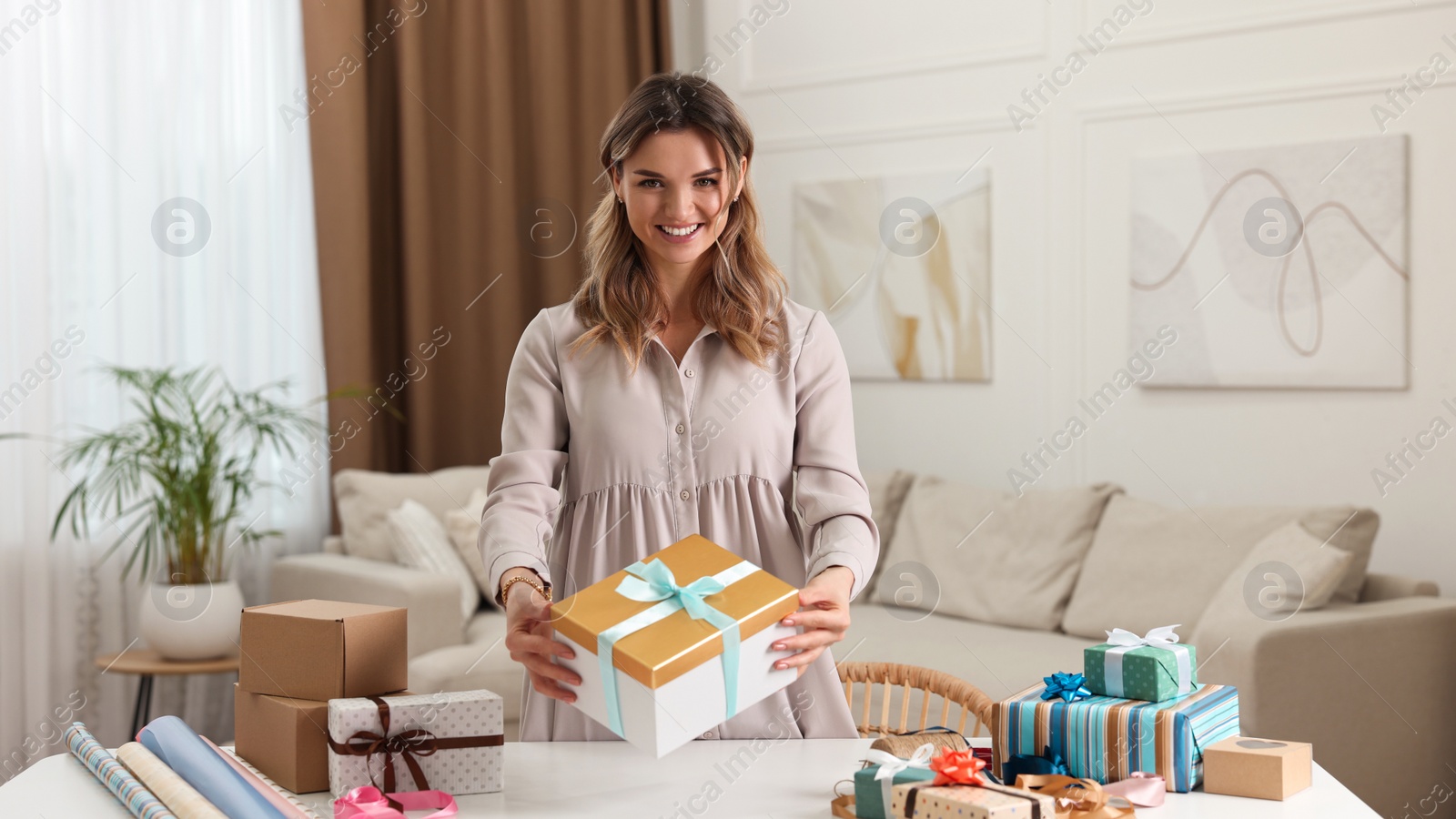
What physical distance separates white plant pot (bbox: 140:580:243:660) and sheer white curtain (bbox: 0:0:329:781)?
275 mm

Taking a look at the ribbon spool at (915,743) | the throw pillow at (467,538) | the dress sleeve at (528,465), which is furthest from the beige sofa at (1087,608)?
the dress sleeve at (528,465)

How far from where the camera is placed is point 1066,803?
3.52 ft

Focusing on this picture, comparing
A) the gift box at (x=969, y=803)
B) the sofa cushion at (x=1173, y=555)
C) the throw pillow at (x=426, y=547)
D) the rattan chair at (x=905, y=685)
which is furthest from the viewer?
the throw pillow at (x=426, y=547)

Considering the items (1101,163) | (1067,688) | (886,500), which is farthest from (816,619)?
(1101,163)

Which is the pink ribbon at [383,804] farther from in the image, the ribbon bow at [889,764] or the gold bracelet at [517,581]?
the ribbon bow at [889,764]

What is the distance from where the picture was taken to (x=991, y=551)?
3.55 meters

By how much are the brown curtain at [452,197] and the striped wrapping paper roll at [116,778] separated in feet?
9.58

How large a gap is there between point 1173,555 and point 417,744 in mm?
2469

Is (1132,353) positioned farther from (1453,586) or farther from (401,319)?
(401,319)

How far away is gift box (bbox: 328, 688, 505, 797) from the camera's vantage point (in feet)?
3.89

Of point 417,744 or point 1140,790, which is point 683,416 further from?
point 1140,790

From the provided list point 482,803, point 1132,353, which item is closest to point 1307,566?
point 1132,353

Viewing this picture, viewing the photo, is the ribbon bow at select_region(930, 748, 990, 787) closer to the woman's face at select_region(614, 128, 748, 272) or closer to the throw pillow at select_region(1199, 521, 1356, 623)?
the woman's face at select_region(614, 128, 748, 272)

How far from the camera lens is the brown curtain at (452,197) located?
4.16m
